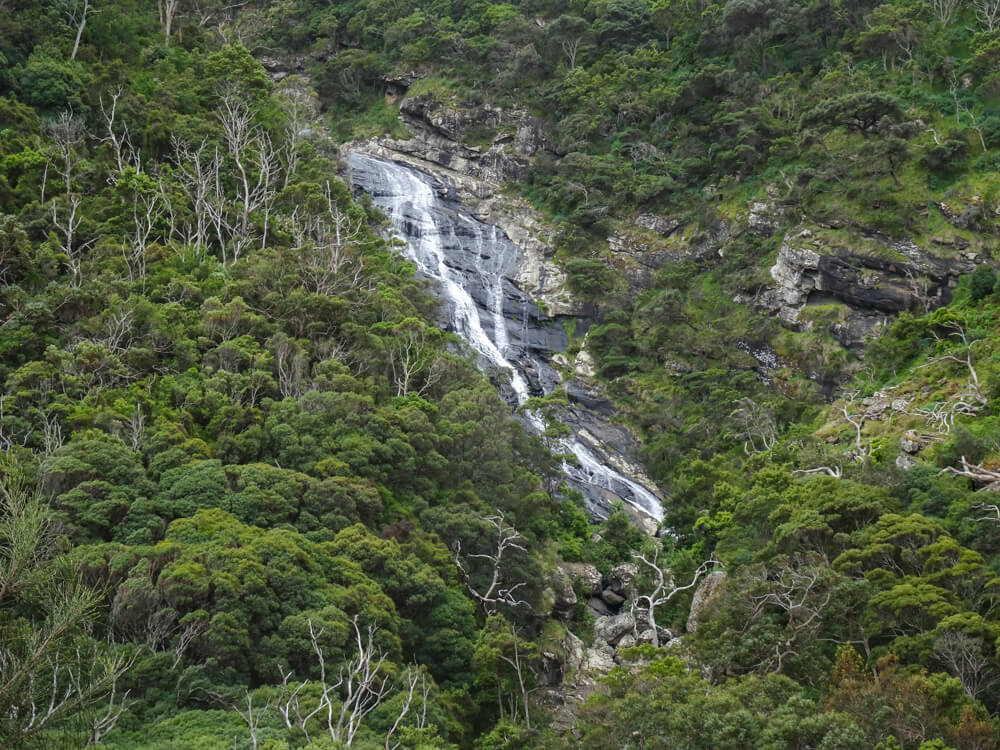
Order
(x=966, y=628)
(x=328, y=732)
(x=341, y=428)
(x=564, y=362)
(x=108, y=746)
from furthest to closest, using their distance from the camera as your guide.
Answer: (x=564, y=362) < (x=341, y=428) < (x=966, y=628) < (x=328, y=732) < (x=108, y=746)

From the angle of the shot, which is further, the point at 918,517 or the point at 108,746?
the point at 918,517

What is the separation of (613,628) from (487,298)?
98.4 feet

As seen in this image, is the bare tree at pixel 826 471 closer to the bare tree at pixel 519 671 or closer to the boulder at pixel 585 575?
the boulder at pixel 585 575

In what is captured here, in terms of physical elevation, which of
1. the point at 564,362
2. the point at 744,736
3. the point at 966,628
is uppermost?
the point at 966,628

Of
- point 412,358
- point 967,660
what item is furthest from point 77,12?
point 967,660

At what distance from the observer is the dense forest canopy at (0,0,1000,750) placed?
2089cm

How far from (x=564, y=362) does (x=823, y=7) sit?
34.8 meters

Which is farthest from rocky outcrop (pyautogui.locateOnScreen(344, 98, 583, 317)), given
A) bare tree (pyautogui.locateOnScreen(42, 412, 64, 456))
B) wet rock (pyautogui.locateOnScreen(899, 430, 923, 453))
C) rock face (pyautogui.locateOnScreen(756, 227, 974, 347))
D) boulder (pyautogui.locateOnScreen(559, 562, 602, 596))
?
bare tree (pyautogui.locateOnScreen(42, 412, 64, 456))

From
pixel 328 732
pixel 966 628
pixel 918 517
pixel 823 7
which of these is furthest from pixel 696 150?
pixel 328 732

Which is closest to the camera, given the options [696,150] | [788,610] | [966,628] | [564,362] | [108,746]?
[108,746]

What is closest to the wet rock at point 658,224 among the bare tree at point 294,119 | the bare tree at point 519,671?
the bare tree at point 294,119

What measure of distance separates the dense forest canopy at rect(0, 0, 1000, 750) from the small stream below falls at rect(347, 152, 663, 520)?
3240 millimetres

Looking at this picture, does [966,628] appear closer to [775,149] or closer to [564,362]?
[564,362]

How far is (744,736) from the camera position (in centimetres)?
2008
